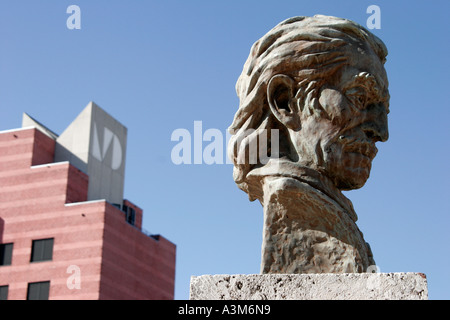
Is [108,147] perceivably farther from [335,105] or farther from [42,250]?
[335,105]

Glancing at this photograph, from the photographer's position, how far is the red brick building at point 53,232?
121 feet

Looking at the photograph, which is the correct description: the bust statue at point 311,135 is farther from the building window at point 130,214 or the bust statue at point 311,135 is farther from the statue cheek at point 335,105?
the building window at point 130,214

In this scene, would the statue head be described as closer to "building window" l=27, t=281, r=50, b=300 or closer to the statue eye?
the statue eye

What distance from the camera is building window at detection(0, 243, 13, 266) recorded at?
37.9m

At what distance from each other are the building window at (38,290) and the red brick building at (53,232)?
52 mm

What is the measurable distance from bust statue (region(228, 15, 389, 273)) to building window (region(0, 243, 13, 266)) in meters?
35.3

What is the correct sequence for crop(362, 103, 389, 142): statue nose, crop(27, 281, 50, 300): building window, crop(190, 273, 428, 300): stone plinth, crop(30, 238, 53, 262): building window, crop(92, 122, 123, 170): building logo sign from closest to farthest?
crop(190, 273, 428, 300): stone plinth → crop(362, 103, 389, 142): statue nose → crop(27, 281, 50, 300): building window → crop(30, 238, 53, 262): building window → crop(92, 122, 123, 170): building logo sign

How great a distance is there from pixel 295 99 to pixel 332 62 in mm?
353

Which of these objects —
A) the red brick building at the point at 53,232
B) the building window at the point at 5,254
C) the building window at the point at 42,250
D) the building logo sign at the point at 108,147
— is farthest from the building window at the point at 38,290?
the building logo sign at the point at 108,147

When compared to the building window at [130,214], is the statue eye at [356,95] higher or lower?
lower

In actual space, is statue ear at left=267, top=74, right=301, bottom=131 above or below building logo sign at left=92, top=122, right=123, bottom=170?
below

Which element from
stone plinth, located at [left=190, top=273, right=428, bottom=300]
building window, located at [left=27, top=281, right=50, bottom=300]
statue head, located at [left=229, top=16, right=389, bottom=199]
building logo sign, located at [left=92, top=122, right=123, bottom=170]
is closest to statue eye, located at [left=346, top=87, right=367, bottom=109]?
statue head, located at [left=229, top=16, right=389, bottom=199]

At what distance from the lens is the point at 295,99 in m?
4.84
